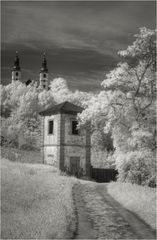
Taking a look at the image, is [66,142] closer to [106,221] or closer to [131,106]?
[131,106]

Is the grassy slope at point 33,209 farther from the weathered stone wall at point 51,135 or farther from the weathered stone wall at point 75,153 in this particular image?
the weathered stone wall at point 51,135

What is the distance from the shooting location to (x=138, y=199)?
653 inches

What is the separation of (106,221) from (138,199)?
4.04 meters

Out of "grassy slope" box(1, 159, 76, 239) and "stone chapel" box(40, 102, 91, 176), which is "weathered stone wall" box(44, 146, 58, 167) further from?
"grassy slope" box(1, 159, 76, 239)

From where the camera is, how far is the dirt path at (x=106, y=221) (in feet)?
37.0

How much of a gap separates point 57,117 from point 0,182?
46.8 feet

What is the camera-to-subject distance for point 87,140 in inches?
1278

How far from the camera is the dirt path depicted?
11274 mm

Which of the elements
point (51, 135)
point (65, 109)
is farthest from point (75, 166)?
point (65, 109)

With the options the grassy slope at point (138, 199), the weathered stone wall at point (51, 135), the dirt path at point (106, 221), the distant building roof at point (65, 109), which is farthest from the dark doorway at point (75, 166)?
the dirt path at point (106, 221)

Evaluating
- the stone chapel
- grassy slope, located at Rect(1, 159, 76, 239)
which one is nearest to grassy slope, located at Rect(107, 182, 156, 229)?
grassy slope, located at Rect(1, 159, 76, 239)

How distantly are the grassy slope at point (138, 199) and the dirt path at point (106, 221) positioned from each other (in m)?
0.34

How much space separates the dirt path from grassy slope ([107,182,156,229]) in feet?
1.10

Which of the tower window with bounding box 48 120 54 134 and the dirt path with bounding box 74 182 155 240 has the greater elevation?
the tower window with bounding box 48 120 54 134
